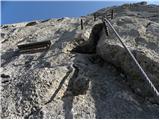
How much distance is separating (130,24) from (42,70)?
12.8ft

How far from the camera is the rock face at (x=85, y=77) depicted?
8.08 m

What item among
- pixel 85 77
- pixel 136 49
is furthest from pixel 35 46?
pixel 136 49

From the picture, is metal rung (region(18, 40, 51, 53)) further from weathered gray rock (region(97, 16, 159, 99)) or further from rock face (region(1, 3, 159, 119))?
weathered gray rock (region(97, 16, 159, 99))

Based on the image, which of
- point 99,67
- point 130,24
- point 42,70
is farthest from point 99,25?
point 42,70

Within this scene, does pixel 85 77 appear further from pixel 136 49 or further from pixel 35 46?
pixel 35 46

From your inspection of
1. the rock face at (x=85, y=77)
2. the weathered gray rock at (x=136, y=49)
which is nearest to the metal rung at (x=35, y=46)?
the rock face at (x=85, y=77)

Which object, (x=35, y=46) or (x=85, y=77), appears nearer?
(x=85, y=77)

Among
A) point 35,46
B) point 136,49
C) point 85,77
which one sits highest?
point 136,49

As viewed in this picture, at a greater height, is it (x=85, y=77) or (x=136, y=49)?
(x=136, y=49)

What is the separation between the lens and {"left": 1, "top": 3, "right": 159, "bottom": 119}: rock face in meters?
8.08

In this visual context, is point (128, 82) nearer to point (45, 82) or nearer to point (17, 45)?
point (45, 82)

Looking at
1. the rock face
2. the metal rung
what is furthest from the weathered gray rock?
the metal rung

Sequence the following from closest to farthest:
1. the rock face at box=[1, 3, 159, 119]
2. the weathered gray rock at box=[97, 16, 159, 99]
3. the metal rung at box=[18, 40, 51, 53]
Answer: the rock face at box=[1, 3, 159, 119], the weathered gray rock at box=[97, 16, 159, 99], the metal rung at box=[18, 40, 51, 53]

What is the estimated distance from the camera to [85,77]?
9.41 metres
